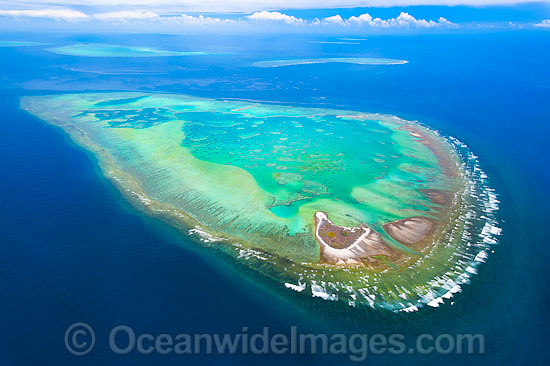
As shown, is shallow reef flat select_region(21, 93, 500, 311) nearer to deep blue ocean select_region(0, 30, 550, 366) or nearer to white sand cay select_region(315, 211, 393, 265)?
white sand cay select_region(315, 211, 393, 265)

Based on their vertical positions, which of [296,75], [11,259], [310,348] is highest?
[296,75]

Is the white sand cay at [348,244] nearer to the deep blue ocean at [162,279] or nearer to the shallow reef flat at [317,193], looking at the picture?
the shallow reef flat at [317,193]

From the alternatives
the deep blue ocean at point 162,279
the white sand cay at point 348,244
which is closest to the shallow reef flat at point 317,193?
the white sand cay at point 348,244

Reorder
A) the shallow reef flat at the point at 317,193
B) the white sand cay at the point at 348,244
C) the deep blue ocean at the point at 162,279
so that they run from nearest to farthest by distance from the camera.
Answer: the deep blue ocean at the point at 162,279 → the shallow reef flat at the point at 317,193 → the white sand cay at the point at 348,244

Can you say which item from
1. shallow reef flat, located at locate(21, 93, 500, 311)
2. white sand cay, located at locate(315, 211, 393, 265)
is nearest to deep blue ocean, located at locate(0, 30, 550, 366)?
shallow reef flat, located at locate(21, 93, 500, 311)

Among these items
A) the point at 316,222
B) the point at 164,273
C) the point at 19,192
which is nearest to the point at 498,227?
the point at 316,222

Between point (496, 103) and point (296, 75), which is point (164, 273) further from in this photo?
point (296, 75)

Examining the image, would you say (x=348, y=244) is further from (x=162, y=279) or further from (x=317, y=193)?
(x=162, y=279)

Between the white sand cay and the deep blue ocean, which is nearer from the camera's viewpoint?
the deep blue ocean

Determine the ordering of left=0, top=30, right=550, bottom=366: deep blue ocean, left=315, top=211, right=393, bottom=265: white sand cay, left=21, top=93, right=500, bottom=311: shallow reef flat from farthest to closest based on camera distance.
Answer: left=315, top=211, right=393, bottom=265: white sand cay → left=21, top=93, right=500, bottom=311: shallow reef flat → left=0, top=30, right=550, bottom=366: deep blue ocean
